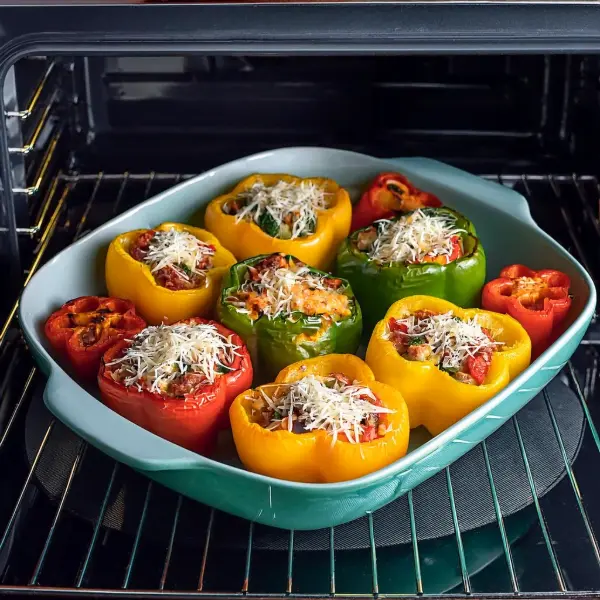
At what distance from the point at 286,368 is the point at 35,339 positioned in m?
0.48

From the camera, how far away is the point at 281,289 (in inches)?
78.9

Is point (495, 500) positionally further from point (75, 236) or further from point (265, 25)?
point (75, 236)

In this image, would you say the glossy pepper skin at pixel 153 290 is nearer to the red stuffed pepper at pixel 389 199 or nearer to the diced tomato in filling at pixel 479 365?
the red stuffed pepper at pixel 389 199

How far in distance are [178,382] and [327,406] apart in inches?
11.7

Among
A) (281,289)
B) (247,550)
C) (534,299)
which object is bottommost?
(247,550)

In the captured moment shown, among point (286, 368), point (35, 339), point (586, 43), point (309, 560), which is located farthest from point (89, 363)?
point (586, 43)

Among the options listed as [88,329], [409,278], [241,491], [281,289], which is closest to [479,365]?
[409,278]

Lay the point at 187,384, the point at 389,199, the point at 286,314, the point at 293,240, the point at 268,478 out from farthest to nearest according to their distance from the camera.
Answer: the point at 389,199 → the point at 293,240 → the point at 286,314 → the point at 187,384 → the point at 268,478

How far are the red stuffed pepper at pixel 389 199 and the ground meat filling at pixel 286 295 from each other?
0.35 m

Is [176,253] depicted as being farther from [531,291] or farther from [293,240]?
[531,291]

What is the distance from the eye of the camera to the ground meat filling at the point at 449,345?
1880 millimetres

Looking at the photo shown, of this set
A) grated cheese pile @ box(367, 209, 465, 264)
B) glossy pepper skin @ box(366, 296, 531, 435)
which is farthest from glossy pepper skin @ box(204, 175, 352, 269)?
glossy pepper skin @ box(366, 296, 531, 435)

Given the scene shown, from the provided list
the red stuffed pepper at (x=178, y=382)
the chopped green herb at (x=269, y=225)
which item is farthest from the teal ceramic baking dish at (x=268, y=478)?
the chopped green herb at (x=269, y=225)

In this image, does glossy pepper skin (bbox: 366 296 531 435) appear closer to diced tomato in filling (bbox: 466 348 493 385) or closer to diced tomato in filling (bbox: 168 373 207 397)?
diced tomato in filling (bbox: 466 348 493 385)
